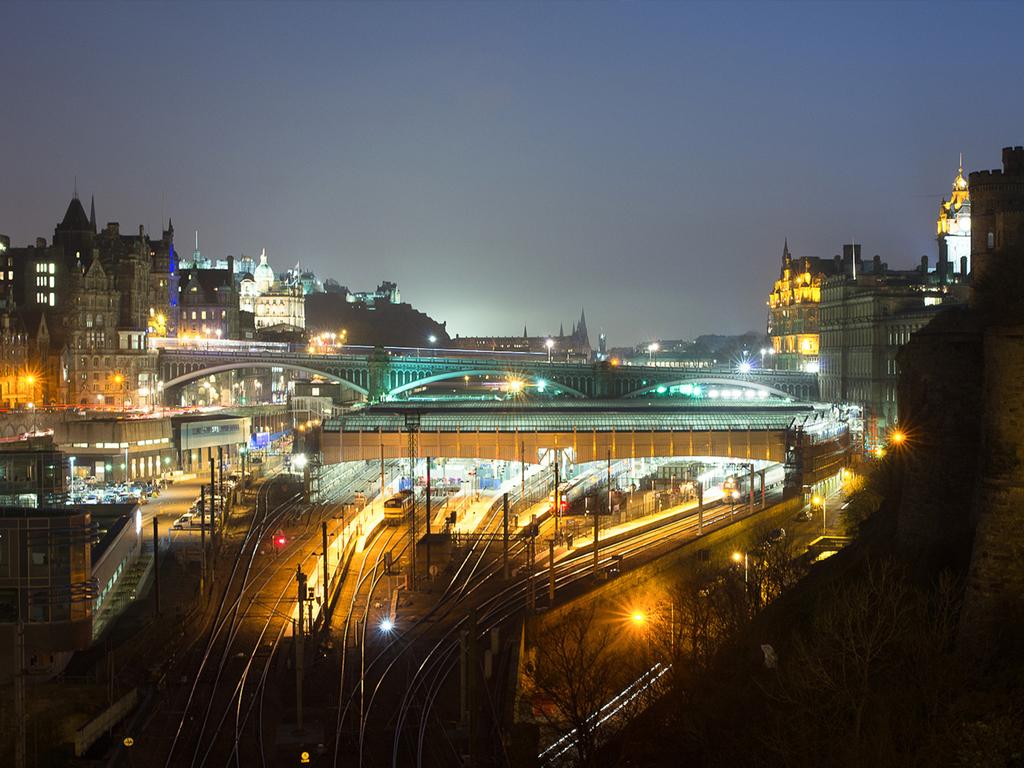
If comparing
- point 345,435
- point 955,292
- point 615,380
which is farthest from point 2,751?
point 955,292

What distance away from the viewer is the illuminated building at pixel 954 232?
98.9 meters

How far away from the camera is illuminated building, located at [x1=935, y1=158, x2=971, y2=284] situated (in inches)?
3895

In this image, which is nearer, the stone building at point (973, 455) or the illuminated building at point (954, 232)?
the stone building at point (973, 455)

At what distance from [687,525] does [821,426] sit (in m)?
21.5

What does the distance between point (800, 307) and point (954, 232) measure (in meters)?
23.2

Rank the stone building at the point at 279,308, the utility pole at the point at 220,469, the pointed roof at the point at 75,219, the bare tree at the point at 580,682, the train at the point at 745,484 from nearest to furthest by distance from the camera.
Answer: the bare tree at the point at 580,682
the train at the point at 745,484
the utility pole at the point at 220,469
the pointed roof at the point at 75,219
the stone building at the point at 279,308

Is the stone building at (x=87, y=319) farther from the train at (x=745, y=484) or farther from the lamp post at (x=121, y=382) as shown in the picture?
the train at (x=745, y=484)

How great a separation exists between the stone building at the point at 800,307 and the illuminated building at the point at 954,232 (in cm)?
1077

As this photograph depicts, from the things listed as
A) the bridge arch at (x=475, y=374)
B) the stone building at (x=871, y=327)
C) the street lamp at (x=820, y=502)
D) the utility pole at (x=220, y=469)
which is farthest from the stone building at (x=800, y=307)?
the street lamp at (x=820, y=502)

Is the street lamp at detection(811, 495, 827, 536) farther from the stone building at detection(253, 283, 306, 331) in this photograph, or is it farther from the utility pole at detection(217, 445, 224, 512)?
the stone building at detection(253, 283, 306, 331)

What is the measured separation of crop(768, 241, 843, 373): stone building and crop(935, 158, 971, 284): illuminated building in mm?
10772

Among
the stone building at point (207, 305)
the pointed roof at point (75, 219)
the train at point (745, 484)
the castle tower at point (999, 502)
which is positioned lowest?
the train at point (745, 484)

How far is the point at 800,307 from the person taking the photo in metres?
122

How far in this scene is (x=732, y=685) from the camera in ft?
75.6
